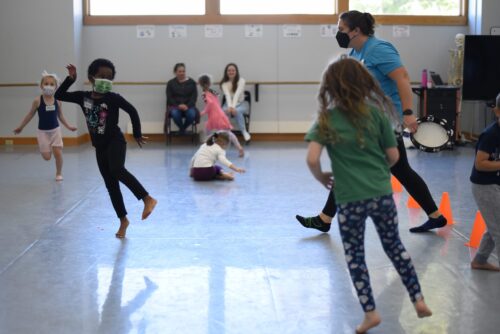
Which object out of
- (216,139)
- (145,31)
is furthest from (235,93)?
(216,139)

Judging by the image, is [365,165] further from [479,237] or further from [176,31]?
[176,31]

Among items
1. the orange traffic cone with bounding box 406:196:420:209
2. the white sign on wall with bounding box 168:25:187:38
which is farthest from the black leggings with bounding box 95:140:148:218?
the white sign on wall with bounding box 168:25:187:38

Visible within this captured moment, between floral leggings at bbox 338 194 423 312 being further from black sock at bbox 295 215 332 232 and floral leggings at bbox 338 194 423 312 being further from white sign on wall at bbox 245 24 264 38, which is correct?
white sign on wall at bbox 245 24 264 38

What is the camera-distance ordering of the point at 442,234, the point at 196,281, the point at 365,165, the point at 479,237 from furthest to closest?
1. the point at 442,234
2. the point at 479,237
3. the point at 196,281
4. the point at 365,165

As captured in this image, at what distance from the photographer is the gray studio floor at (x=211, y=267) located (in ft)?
12.2

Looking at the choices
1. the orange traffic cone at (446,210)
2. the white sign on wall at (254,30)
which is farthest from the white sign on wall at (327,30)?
the orange traffic cone at (446,210)

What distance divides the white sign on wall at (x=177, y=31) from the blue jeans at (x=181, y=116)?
143 centimetres

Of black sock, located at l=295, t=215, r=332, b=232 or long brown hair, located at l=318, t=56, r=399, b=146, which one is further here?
black sock, located at l=295, t=215, r=332, b=232

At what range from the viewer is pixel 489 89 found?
38.2 ft

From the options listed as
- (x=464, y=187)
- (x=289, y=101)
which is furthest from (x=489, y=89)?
(x=464, y=187)

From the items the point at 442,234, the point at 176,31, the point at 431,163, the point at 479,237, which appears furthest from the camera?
the point at 176,31

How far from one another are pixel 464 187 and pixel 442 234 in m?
2.35

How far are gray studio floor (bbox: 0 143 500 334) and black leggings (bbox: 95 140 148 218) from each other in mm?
311

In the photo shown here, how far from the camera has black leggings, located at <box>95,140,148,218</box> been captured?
5.46 metres
